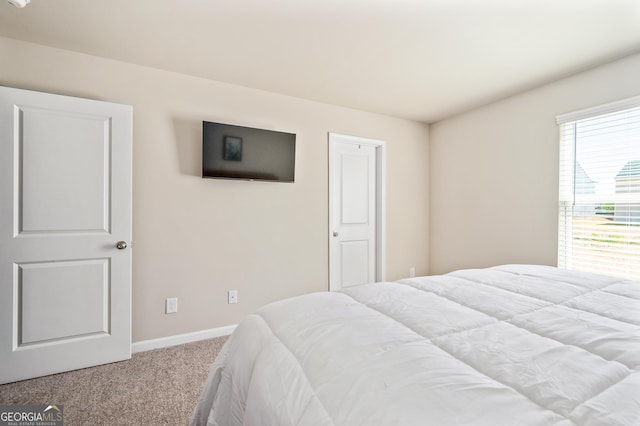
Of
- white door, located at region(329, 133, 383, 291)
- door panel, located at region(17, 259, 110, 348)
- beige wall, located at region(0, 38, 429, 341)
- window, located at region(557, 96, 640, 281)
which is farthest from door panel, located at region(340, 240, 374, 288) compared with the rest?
door panel, located at region(17, 259, 110, 348)

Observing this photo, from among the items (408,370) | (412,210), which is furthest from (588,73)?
(408,370)

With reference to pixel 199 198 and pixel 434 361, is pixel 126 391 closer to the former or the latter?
pixel 199 198

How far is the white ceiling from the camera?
1816 mm

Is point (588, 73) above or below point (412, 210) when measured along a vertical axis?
above

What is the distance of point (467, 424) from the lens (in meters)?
0.54

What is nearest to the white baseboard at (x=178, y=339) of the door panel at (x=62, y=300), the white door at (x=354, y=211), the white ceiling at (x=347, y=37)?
the door panel at (x=62, y=300)

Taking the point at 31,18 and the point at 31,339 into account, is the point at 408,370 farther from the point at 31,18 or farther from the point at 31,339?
the point at 31,18

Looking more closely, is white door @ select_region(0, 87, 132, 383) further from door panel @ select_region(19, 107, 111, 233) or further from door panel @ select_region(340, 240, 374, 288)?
door panel @ select_region(340, 240, 374, 288)

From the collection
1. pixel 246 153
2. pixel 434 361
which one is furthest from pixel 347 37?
pixel 434 361

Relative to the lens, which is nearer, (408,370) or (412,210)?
(408,370)

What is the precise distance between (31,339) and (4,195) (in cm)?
101

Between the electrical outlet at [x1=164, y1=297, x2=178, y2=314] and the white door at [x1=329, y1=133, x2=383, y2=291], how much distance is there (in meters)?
1.61

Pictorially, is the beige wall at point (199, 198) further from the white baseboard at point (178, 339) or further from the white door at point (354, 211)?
the white door at point (354, 211)

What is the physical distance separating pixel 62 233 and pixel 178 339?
4.08ft
